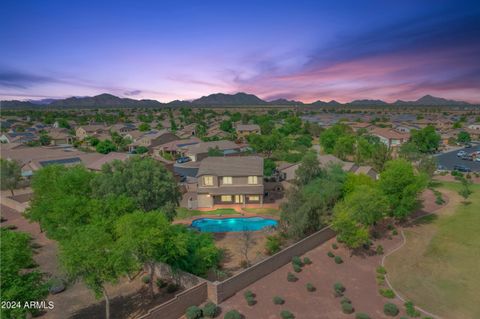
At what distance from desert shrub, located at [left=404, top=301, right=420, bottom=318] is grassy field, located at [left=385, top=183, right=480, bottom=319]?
4.36ft

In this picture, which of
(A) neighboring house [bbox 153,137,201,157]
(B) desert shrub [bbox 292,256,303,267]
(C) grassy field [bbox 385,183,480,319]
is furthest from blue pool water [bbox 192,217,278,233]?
(A) neighboring house [bbox 153,137,201,157]

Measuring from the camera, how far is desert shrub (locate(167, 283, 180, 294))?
25028mm

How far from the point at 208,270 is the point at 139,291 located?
20.2ft

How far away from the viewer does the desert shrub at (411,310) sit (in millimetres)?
22844

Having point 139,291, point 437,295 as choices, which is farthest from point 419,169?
point 139,291

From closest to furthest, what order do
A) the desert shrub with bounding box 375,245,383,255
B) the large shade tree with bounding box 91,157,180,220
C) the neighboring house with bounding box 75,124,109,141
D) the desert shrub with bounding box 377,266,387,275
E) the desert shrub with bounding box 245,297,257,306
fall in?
the desert shrub with bounding box 245,297,257,306
the desert shrub with bounding box 377,266,387,275
the large shade tree with bounding box 91,157,180,220
the desert shrub with bounding box 375,245,383,255
the neighboring house with bounding box 75,124,109,141

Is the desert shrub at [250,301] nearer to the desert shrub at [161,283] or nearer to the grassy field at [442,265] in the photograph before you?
the desert shrub at [161,283]

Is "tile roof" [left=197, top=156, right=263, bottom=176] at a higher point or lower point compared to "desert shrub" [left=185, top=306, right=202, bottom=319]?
higher

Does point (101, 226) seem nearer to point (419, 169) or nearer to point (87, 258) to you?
point (87, 258)

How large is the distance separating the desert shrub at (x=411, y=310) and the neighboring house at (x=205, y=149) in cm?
6011

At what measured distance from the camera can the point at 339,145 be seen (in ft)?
242

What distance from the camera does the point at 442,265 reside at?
99.6ft

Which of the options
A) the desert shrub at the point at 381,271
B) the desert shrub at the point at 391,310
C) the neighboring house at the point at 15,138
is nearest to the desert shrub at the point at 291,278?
the desert shrub at the point at 391,310

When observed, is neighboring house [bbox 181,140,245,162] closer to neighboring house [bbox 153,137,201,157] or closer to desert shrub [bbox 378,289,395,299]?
neighboring house [bbox 153,137,201,157]
